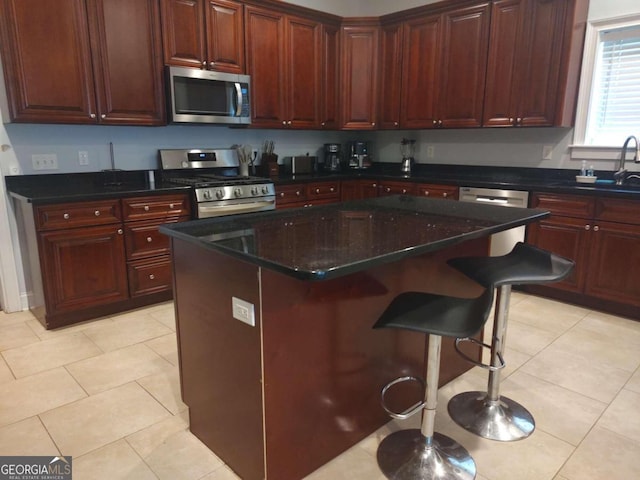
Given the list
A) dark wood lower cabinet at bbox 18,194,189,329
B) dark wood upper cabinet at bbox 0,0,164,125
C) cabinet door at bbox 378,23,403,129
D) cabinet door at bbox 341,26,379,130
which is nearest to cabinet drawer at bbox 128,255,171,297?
dark wood lower cabinet at bbox 18,194,189,329

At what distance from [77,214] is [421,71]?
3391mm

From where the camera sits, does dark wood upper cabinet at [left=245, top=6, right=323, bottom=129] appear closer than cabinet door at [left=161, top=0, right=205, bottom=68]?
No

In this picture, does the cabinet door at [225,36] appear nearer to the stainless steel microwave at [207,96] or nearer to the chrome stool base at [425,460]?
the stainless steel microwave at [207,96]

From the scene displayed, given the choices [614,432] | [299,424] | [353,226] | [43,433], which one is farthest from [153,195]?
[614,432]

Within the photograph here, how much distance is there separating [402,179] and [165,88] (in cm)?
229

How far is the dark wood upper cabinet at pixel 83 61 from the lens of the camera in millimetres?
2797

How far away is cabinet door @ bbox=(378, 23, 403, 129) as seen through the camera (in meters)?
4.52

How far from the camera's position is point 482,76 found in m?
3.93

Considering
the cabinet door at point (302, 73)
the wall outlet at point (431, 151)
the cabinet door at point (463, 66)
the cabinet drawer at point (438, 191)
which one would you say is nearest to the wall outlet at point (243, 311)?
the cabinet drawer at point (438, 191)

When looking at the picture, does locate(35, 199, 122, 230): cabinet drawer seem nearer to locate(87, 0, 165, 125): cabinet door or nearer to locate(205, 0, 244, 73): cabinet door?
locate(87, 0, 165, 125): cabinet door

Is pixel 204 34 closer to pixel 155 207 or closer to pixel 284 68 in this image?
pixel 284 68

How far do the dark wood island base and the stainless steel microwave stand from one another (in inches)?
84.4

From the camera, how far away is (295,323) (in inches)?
57.7

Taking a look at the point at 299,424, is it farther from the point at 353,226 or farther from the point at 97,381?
the point at 97,381
